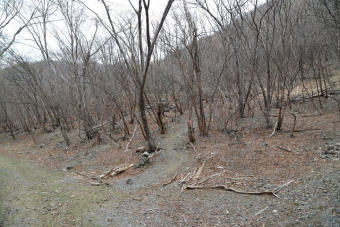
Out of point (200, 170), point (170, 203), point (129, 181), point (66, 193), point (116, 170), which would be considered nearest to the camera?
point (170, 203)

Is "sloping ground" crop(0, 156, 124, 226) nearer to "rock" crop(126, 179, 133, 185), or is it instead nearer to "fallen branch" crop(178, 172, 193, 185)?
"rock" crop(126, 179, 133, 185)

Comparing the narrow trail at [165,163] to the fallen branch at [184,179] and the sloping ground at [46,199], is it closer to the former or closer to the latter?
the fallen branch at [184,179]

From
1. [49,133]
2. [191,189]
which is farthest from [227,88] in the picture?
[49,133]

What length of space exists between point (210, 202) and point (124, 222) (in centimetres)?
198

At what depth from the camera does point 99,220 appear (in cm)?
415

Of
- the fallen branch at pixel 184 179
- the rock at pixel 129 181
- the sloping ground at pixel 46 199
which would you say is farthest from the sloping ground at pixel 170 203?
the fallen branch at pixel 184 179

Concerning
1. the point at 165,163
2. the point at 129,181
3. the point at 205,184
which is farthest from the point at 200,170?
the point at 129,181

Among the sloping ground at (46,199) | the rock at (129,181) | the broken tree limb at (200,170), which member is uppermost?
the sloping ground at (46,199)

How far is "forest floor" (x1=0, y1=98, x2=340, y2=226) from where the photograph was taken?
3.80 metres

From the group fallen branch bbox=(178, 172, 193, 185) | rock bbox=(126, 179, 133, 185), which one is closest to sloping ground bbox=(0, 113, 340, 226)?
rock bbox=(126, 179, 133, 185)

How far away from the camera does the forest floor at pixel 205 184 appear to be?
150 inches

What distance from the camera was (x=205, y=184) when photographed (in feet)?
17.4

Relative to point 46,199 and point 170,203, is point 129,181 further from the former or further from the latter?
point 46,199

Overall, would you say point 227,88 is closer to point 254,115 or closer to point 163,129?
point 254,115
